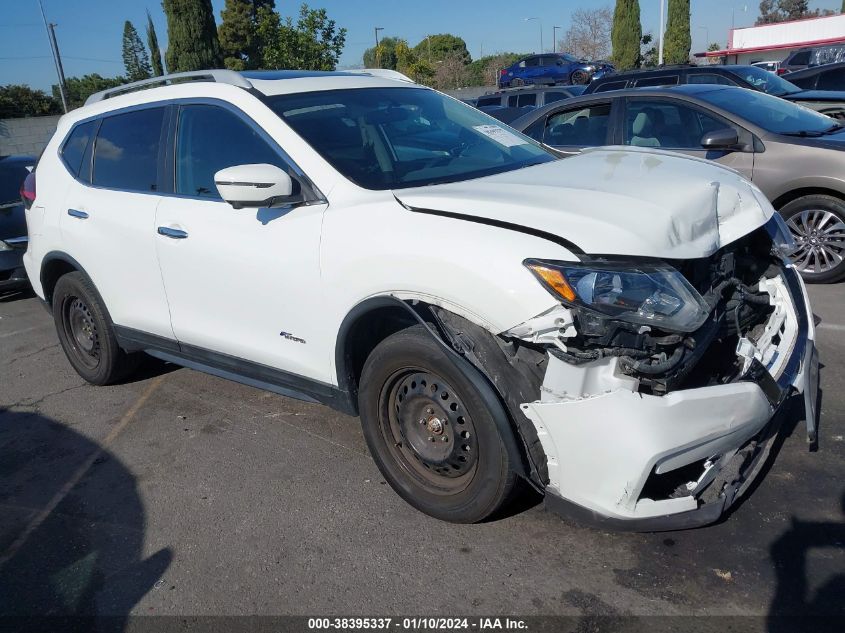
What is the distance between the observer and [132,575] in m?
3.07

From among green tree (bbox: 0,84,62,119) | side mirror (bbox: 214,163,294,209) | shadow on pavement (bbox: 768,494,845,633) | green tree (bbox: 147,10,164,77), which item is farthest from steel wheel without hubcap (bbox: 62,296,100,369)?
green tree (bbox: 147,10,164,77)

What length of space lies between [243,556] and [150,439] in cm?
152

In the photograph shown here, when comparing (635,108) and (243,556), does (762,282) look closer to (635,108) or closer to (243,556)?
(243,556)

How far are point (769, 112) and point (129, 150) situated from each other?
5.47 m

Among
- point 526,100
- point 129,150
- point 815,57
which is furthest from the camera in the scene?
point 815,57

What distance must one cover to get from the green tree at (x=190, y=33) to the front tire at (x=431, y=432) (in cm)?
2742

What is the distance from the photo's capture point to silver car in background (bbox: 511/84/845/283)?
5930mm

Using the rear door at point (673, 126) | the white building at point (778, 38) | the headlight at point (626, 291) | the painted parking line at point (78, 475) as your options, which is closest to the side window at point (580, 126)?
the rear door at point (673, 126)

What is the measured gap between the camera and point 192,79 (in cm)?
425

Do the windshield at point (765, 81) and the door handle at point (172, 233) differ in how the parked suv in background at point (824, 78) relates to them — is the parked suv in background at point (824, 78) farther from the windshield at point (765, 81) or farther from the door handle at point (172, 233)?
the door handle at point (172, 233)

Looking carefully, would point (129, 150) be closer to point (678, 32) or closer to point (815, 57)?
point (815, 57)

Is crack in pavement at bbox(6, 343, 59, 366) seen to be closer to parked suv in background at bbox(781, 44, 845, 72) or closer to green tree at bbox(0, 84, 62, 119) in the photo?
parked suv in background at bbox(781, 44, 845, 72)

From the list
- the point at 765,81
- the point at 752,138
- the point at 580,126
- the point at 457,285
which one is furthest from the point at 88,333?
the point at 765,81

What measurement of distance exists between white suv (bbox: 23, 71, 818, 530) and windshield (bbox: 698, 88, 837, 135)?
3.14 meters
